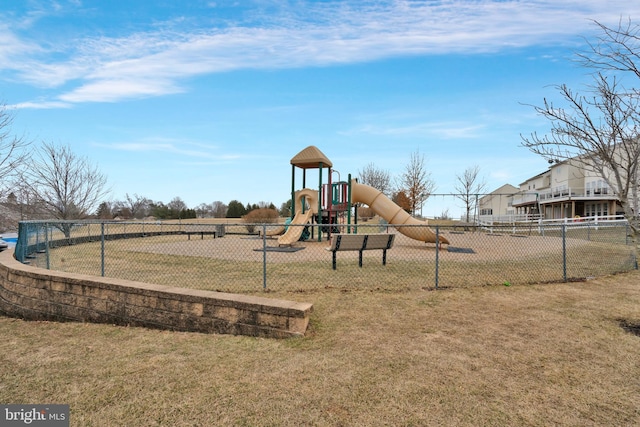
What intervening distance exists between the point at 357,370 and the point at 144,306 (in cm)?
329

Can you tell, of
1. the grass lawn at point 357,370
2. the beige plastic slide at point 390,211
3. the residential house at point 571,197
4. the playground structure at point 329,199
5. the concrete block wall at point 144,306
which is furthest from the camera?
the residential house at point 571,197

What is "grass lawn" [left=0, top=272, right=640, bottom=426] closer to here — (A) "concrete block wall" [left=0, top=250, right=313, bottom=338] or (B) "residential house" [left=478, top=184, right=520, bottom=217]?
(A) "concrete block wall" [left=0, top=250, right=313, bottom=338]

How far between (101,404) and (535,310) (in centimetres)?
552

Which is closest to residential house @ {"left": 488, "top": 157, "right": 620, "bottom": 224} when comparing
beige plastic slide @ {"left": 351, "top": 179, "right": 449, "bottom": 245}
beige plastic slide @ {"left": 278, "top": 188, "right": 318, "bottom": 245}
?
beige plastic slide @ {"left": 351, "top": 179, "right": 449, "bottom": 245}

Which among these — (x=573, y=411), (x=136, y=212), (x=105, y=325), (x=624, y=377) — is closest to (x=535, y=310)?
(x=624, y=377)

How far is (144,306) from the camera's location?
5.20 m

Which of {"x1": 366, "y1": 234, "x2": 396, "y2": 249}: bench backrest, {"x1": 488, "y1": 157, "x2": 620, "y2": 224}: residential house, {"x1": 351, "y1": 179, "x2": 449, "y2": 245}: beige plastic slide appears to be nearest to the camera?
{"x1": 366, "y1": 234, "x2": 396, "y2": 249}: bench backrest

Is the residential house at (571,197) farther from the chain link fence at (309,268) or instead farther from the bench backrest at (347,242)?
the bench backrest at (347,242)

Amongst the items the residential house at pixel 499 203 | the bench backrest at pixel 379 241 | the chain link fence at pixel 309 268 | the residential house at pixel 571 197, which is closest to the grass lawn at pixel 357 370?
the chain link fence at pixel 309 268

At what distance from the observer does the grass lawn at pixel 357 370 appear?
277 cm

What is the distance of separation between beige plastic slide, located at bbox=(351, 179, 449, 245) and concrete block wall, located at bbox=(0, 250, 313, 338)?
1177cm

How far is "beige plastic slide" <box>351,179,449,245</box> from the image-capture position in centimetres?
1569

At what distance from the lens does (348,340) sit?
4.21 m

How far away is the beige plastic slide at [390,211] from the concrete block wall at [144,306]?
38.6 feet
